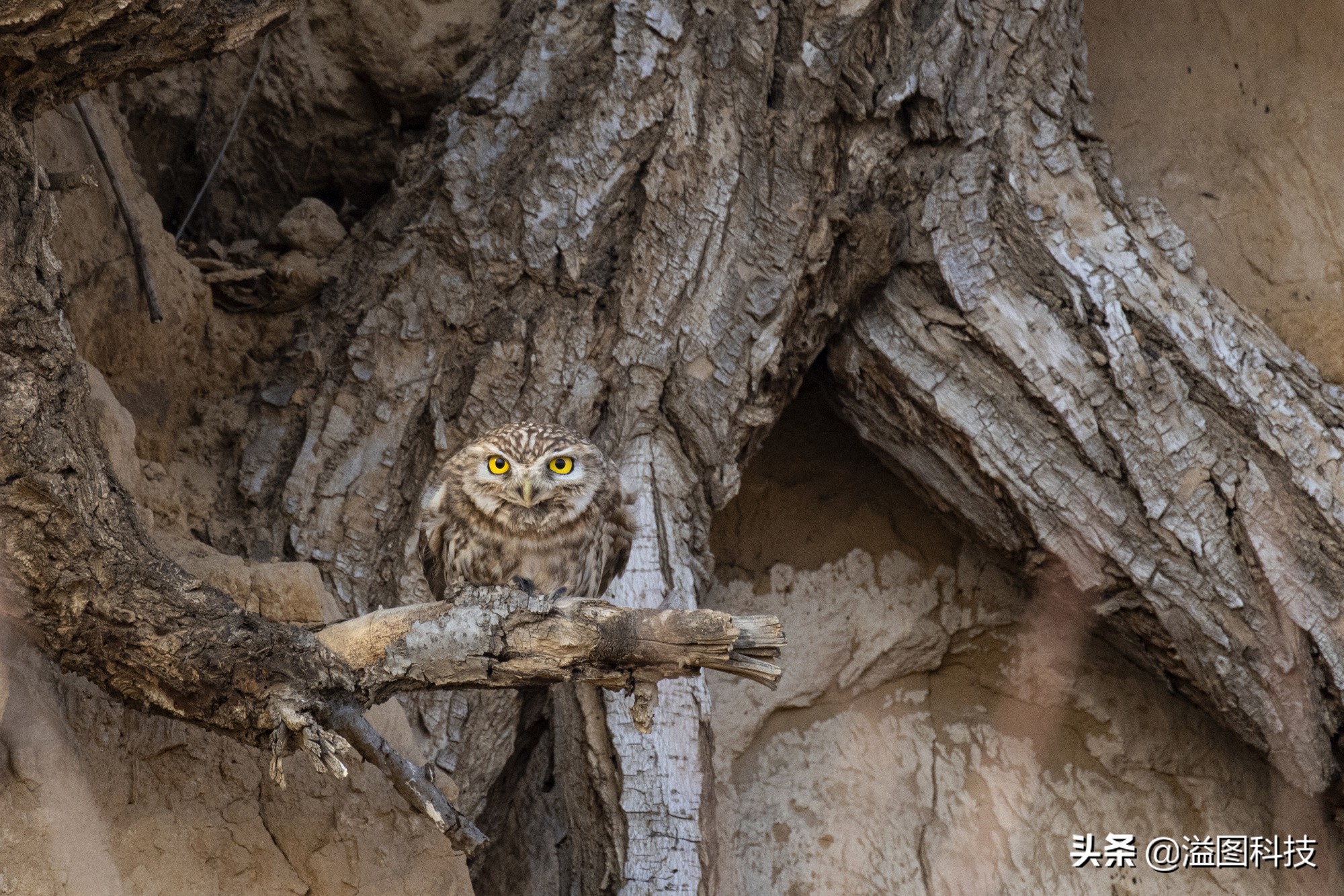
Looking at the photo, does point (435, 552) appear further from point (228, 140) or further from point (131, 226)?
point (228, 140)

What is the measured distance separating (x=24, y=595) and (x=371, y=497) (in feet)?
4.74

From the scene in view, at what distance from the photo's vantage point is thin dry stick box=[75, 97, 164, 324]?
3.74m

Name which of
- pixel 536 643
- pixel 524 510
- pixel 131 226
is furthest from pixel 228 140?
pixel 536 643

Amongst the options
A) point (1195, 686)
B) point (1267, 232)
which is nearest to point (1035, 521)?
point (1195, 686)

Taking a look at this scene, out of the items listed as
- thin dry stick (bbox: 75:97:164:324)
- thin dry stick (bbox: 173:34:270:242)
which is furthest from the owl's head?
thin dry stick (bbox: 173:34:270:242)

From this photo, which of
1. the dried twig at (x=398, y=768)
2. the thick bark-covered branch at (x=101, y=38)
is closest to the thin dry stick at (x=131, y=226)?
the thick bark-covered branch at (x=101, y=38)

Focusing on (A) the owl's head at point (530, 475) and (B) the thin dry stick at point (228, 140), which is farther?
(B) the thin dry stick at point (228, 140)

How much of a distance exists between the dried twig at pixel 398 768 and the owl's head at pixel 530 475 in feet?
2.88

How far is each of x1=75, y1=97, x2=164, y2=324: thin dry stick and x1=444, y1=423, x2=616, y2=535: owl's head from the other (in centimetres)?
126

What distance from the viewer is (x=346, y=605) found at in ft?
12.3

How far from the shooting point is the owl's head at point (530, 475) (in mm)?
3336

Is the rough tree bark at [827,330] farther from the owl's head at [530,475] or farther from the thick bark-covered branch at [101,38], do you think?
the thick bark-covered branch at [101,38]

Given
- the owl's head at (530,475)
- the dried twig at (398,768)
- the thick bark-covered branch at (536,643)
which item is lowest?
the dried twig at (398,768)

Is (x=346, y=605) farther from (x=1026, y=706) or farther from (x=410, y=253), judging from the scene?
(x=1026, y=706)
